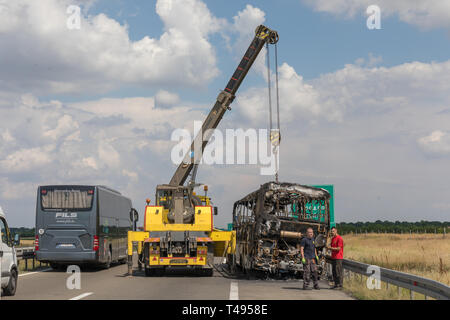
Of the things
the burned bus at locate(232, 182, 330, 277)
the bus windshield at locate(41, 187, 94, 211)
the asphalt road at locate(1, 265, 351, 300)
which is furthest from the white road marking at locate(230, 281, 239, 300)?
the bus windshield at locate(41, 187, 94, 211)

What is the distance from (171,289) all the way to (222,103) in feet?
46.8

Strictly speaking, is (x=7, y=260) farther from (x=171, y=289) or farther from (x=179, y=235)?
(x=179, y=235)

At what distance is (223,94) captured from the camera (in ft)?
97.4

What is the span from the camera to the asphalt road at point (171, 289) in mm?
14750

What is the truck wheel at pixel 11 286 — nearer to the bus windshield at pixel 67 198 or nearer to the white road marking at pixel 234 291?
the white road marking at pixel 234 291

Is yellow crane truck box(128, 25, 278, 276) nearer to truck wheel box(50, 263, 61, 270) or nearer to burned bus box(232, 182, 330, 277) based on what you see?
burned bus box(232, 182, 330, 277)

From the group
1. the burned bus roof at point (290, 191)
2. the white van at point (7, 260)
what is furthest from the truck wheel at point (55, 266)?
the white van at point (7, 260)

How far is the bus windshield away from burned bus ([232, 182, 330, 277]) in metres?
6.51

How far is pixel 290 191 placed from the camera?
20.8 m

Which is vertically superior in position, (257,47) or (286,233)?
(257,47)
